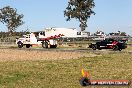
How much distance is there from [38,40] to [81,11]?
141 feet

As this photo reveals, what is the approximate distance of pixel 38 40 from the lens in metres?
59.4

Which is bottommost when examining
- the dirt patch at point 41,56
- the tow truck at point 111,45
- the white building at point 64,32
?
the dirt patch at point 41,56

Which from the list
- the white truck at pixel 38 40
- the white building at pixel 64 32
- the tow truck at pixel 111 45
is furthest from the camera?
the white building at pixel 64 32

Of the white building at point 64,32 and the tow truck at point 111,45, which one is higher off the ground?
the white building at point 64,32

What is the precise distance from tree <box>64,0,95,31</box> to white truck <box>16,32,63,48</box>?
3986 cm

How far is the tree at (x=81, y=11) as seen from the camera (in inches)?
3930

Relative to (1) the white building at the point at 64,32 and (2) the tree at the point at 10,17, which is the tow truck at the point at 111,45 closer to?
(1) the white building at the point at 64,32

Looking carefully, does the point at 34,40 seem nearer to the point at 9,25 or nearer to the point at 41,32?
the point at 41,32

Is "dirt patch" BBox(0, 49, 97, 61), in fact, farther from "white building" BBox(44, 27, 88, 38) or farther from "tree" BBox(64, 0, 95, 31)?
"tree" BBox(64, 0, 95, 31)

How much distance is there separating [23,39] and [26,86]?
47061 mm

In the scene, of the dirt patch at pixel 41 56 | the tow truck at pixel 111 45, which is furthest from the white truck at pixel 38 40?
the dirt patch at pixel 41 56

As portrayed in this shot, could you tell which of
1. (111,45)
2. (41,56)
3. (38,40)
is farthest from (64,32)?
(41,56)

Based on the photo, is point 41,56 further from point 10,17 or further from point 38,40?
point 10,17

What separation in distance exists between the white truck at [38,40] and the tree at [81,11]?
39858 millimetres
